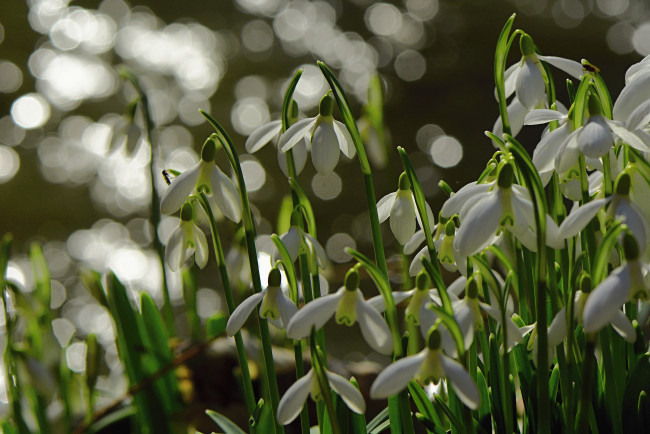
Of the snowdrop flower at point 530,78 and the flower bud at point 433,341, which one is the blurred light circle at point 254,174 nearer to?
the snowdrop flower at point 530,78

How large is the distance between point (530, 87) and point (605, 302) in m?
0.32

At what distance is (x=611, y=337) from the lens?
749 mm

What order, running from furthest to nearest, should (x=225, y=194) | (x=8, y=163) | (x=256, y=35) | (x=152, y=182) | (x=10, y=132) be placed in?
(x=256, y=35) → (x=10, y=132) → (x=8, y=163) → (x=152, y=182) → (x=225, y=194)

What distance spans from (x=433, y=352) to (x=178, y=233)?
1.07 ft

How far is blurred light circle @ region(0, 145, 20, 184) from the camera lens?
4469 millimetres

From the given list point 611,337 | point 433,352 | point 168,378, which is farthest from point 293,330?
point 168,378

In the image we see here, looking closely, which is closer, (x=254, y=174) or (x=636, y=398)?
(x=636, y=398)

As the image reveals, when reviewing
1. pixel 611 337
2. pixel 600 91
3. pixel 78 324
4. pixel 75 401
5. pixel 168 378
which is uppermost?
pixel 600 91

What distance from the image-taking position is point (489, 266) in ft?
2.39

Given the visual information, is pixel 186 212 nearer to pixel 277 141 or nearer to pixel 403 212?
pixel 277 141

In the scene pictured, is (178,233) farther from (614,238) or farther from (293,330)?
(614,238)

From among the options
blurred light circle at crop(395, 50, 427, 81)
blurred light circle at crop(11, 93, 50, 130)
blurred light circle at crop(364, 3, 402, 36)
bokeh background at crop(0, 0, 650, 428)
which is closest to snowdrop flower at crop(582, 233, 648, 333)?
bokeh background at crop(0, 0, 650, 428)

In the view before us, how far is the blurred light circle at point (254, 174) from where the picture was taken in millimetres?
4402

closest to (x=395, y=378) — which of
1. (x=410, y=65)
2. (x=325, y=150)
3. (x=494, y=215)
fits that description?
(x=494, y=215)
